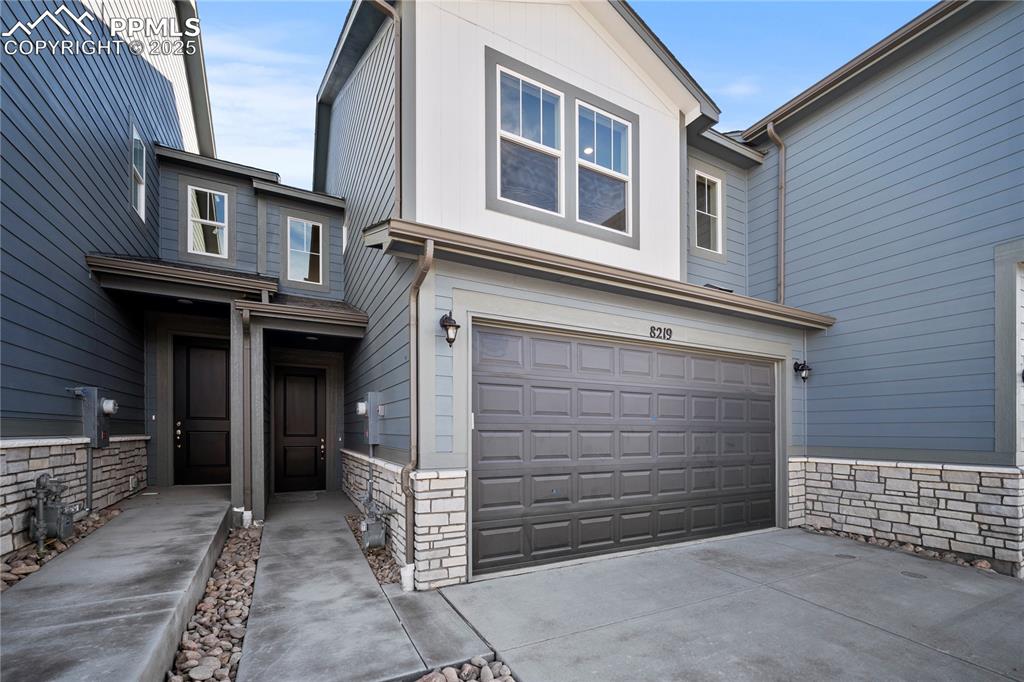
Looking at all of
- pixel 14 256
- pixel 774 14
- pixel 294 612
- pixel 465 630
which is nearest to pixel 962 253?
pixel 774 14

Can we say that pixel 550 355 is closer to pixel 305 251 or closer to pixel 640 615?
A: pixel 640 615

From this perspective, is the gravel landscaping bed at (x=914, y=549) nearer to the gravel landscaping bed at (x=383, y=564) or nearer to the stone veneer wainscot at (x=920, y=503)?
the stone veneer wainscot at (x=920, y=503)

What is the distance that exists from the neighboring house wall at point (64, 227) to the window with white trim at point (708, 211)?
753 centimetres

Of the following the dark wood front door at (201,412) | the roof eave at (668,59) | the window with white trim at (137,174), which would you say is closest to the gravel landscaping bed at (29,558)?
the dark wood front door at (201,412)

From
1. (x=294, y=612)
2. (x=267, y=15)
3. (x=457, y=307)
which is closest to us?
(x=294, y=612)

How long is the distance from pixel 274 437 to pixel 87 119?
190 inches

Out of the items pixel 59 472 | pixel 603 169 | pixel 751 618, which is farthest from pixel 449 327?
pixel 59 472

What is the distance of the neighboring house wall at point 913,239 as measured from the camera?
205 inches

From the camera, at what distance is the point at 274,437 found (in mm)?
8008

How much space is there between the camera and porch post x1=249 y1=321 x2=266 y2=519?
596cm

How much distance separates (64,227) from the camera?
4703 millimetres

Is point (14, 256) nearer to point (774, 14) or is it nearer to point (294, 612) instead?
point (294, 612)

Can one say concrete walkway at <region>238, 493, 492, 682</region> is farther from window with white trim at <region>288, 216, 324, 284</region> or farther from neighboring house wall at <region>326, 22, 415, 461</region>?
window with white trim at <region>288, 216, 324, 284</region>

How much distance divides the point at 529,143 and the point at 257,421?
179 inches
